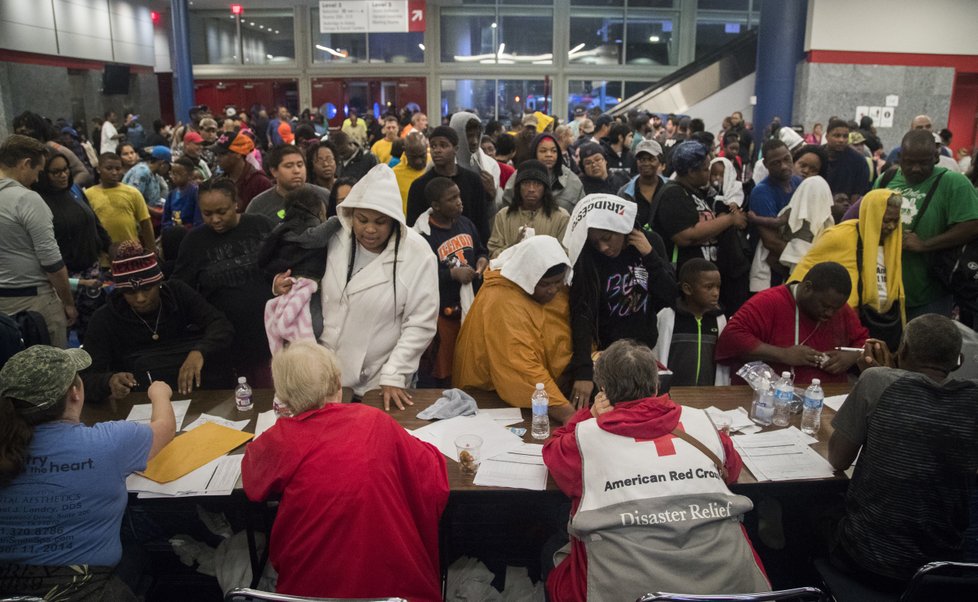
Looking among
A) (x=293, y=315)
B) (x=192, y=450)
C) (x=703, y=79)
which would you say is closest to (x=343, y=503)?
(x=192, y=450)

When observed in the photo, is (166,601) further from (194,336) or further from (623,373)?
(623,373)

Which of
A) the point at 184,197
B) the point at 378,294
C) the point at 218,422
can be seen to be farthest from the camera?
the point at 184,197

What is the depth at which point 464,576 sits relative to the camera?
9.16ft

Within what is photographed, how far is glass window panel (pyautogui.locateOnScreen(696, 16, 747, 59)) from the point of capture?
1997cm

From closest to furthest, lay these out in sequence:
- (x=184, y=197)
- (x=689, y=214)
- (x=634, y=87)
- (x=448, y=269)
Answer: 1. (x=448, y=269)
2. (x=689, y=214)
3. (x=184, y=197)
4. (x=634, y=87)

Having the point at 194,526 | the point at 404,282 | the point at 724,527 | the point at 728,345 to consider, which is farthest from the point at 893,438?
the point at 194,526

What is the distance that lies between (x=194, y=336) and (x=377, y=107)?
59.5 feet

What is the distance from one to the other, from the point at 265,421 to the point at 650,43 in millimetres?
19724

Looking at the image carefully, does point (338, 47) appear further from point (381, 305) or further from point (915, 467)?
point (915, 467)

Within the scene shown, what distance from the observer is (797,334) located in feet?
11.1

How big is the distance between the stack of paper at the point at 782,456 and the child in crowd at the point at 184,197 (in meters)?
4.95

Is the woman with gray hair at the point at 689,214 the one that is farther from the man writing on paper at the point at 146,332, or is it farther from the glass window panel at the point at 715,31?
the glass window panel at the point at 715,31

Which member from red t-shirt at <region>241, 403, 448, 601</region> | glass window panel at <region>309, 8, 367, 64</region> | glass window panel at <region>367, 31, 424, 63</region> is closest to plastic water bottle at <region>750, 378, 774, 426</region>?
red t-shirt at <region>241, 403, 448, 601</region>

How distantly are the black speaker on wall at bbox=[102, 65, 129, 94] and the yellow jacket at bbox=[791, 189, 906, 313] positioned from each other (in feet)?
64.0
